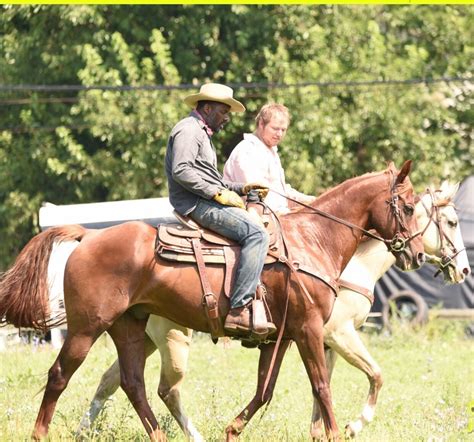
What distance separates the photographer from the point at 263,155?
364 inches

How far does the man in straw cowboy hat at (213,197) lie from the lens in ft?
26.5

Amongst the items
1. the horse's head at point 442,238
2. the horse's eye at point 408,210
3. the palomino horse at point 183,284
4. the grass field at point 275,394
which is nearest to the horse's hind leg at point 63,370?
the palomino horse at point 183,284

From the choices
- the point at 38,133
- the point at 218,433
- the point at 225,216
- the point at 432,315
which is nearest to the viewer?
the point at 225,216

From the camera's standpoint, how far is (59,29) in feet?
80.2

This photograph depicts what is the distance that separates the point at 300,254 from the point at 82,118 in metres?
16.1

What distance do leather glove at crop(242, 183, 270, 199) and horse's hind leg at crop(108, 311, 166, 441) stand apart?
128 centimetres

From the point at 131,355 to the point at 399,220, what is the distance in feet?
7.76

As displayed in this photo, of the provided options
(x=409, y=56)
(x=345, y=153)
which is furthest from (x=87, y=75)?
(x=409, y=56)

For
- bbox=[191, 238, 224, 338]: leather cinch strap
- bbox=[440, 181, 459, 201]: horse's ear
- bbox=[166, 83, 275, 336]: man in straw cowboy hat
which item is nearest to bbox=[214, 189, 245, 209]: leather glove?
bbox=[166, 83, 275, 336]: man in straw cowboy hat

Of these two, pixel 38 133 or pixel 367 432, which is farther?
pixel 38 133

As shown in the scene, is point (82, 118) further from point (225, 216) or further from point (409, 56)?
point (225, 216)

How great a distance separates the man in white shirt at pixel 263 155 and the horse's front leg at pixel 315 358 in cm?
135

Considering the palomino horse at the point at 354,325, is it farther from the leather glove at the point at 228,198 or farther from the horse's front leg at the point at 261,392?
the leather glove at the point at 228,198

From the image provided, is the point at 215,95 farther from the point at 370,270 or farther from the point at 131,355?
the point at 370,270
